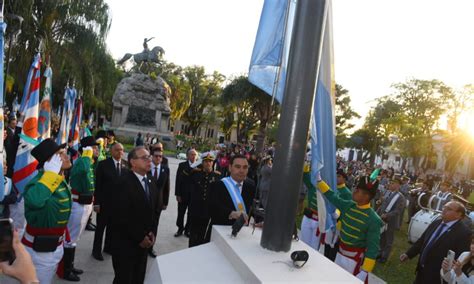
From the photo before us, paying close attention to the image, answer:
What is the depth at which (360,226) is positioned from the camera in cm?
476

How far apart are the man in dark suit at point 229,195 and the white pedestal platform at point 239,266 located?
1.18m

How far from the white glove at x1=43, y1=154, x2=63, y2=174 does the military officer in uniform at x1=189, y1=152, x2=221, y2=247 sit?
2.69 m

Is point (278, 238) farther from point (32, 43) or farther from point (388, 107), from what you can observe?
point (388, 107)

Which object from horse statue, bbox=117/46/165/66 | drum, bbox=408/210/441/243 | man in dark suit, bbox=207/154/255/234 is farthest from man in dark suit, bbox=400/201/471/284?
horse statue, bbox=117/46/165/66

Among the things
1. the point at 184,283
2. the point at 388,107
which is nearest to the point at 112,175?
the point at 184,283

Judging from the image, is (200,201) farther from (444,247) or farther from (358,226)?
(444,247)

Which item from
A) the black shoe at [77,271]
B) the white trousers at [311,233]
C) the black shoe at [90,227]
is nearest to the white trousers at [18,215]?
the black shoe at [77,271]

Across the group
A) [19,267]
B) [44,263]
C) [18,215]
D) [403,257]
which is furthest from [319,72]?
[18,215]

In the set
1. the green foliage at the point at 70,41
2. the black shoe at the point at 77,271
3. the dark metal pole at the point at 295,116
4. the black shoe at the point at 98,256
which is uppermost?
the green foliage at the point at 70,41

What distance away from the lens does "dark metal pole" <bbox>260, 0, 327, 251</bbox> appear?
2.51 m

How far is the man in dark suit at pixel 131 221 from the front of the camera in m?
4.25

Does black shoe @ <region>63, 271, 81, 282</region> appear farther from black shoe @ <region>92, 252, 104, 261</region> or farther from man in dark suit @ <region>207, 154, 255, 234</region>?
man in dark suit @ <region>207, 154, 255, 234</region>

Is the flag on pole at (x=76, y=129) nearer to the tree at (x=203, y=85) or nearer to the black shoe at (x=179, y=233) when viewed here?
the black shoe at (x=179, y=233)

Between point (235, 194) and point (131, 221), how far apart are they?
121 cm
